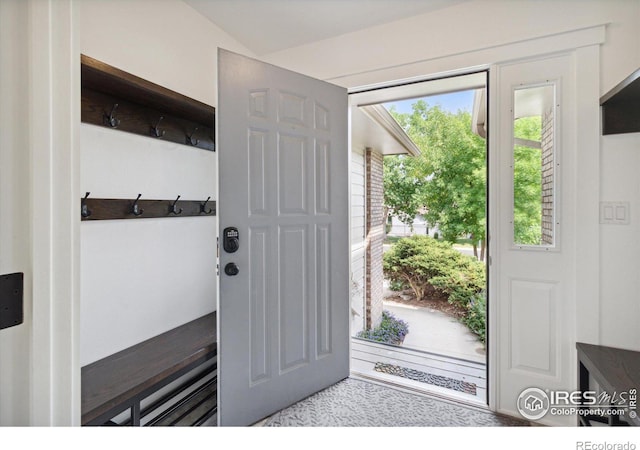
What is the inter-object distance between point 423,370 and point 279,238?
173 centimetres

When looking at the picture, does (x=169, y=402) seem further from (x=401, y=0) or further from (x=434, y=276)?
(x=434, y=276)

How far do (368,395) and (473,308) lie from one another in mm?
3326

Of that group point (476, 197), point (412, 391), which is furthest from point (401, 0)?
point (476, 197)

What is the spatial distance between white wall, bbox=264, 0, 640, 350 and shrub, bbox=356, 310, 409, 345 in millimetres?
2685

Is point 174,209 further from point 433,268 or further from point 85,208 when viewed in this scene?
point 433,268

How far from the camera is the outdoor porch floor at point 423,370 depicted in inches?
86.2

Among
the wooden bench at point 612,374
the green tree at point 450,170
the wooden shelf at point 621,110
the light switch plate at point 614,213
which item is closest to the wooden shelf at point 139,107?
the wooden shelf at point 621,110

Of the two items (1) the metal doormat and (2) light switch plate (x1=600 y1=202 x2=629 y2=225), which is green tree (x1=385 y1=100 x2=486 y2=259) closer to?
(1) the metal doormat

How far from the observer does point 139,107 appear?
1638mm

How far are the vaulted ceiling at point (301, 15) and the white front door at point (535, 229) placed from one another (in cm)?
72

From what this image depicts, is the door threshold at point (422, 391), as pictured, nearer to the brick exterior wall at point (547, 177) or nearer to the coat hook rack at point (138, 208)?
the brick exterior wall at point (547, 177)

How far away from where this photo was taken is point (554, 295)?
5.73ft

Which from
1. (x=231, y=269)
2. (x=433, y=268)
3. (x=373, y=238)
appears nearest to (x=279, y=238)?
(x=231, y=269)

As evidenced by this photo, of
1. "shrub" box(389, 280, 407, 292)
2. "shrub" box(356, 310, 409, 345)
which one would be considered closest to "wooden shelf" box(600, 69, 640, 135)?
"shrub" box(356, 310, 409, 345)
